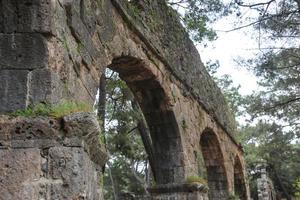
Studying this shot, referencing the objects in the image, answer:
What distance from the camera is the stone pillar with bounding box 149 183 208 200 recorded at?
7.64 m

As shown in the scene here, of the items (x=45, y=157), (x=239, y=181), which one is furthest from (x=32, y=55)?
(x=239, y=181)

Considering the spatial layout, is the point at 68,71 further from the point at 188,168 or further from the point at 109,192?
the point at 109,192

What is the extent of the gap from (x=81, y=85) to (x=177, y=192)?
397 cm

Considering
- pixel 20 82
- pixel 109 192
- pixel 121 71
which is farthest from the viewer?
pixel 109 192

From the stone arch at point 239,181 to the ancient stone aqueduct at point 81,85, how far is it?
5.68 m

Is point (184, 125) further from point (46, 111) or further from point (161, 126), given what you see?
point (46, 111)

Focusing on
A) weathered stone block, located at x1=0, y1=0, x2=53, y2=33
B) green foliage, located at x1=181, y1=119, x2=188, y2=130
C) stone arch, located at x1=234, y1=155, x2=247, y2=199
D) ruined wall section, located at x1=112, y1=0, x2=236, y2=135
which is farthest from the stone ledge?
stone arch, located at x1=234, y1=155, x2=247, y2=199

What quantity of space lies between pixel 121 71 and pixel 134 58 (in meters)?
0.70

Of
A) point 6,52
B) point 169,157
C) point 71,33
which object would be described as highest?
point 71,33

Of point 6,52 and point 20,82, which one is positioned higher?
point 6,52

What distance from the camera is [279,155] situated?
21.1 m

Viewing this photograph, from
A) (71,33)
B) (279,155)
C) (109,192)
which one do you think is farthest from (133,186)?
(71,33)

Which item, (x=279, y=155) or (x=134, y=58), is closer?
(x=134, y=58)

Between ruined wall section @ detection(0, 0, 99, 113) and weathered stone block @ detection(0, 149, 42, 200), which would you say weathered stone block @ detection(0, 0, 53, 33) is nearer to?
ruined wall section @ detection(0, 0, 99, 113)
